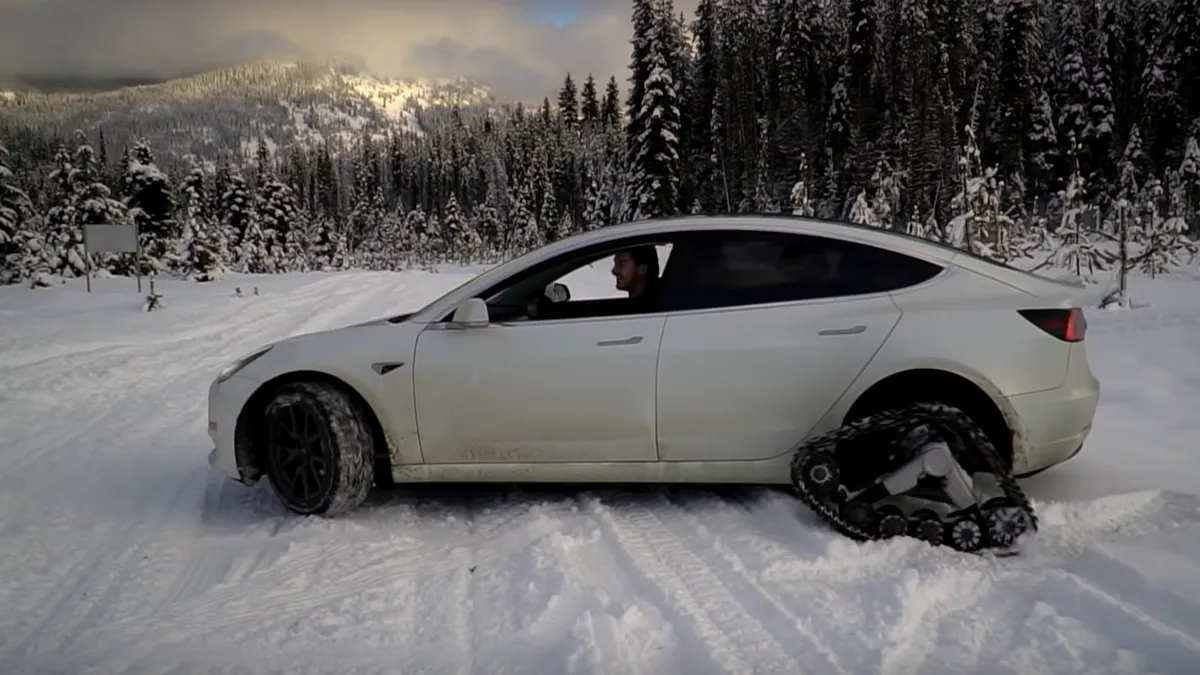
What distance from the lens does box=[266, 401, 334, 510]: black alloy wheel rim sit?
4.45 m

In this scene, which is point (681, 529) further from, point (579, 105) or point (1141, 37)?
point (579, 105)

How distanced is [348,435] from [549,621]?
1.79 metres

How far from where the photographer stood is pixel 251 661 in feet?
10.0

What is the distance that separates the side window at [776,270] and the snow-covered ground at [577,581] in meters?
1.19

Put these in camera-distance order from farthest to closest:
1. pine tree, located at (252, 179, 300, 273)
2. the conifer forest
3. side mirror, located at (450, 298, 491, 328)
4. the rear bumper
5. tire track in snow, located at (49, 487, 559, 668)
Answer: pine tree, located at (252, 179, 300, 273) → the conifer forest → side mirror, located at (450, 298, 491, 328) → the rear bumper → tire track in snow, located at (49, 487, 559, 668)

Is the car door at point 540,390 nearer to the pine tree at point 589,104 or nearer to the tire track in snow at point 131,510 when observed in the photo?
the tire track in snow at point 131,510

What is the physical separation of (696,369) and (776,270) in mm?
718

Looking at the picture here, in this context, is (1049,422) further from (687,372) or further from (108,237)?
(108,237)

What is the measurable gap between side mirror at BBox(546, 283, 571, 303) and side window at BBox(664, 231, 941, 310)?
893 millimetres

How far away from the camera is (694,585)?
3.55 metres

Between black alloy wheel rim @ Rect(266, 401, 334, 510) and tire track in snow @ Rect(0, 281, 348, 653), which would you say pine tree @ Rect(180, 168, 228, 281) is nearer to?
tire track in snow @ Rect(0, 281, 348, 653)

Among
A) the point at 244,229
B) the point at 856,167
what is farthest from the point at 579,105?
the point at 856,167

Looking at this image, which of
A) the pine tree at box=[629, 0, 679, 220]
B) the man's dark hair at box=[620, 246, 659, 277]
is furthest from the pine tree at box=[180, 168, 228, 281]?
the man's dark hair at box=[620, 246, 659, 277]

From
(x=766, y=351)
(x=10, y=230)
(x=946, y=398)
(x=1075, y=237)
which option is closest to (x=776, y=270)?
(x=766, y=351)
